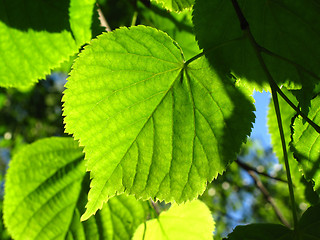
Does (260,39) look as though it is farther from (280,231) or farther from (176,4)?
(280,231)

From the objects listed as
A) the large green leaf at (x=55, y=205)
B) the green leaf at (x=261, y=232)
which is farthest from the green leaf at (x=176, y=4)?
the large green leaf at (x=55, y=205)

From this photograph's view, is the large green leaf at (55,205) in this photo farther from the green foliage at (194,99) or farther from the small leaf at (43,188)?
the green foliage at (194,99)

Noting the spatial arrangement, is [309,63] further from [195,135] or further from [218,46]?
[195,135]

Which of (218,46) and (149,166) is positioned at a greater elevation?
(218,46)

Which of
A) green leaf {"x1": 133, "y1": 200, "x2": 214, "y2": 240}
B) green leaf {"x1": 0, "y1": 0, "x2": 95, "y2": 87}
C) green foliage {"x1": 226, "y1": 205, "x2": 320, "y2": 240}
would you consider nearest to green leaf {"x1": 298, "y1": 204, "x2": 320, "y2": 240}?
green foliage {"x1": 226, "y1": 205, "x2": 320, "y2": 240}

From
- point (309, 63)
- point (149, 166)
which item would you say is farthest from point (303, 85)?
point (149, 166)
